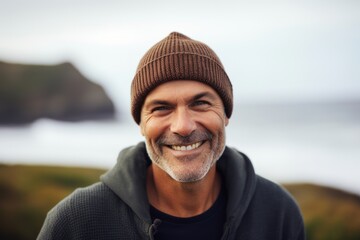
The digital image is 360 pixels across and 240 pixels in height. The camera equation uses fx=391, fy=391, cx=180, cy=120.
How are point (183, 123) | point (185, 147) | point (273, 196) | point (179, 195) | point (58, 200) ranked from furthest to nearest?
point (58, 200) → point (273, 196) → point (179, 195) → point (185, 147) → point (183, 123)

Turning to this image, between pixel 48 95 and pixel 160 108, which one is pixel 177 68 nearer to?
pixel 160 108

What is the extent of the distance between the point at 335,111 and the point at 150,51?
54.1 metres

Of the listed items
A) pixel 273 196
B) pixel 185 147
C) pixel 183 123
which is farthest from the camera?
pixel 273 196

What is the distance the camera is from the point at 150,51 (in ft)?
11.4

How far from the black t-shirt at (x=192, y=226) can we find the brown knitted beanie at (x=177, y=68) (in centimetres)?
95

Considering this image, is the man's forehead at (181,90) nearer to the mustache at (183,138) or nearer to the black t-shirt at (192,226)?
the mustache at (183,138)

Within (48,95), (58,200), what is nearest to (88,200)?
(58,200)

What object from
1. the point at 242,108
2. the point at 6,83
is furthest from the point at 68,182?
the point at 242,108

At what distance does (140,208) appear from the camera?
314 cm

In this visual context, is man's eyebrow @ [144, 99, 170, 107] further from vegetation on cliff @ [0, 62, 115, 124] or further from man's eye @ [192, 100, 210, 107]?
vegetation on cliff @ [0, 62, 115, 124]

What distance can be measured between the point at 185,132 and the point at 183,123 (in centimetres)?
7

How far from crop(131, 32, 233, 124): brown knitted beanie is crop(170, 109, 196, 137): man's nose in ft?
1.02

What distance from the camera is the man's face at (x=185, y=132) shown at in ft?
10.3

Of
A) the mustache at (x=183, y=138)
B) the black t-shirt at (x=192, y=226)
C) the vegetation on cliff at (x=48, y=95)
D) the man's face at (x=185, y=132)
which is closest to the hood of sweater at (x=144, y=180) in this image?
the black t-shirt at (x=192, y=226)
